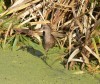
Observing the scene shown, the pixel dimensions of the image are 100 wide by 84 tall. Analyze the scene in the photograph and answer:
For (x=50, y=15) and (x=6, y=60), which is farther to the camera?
(x=50, y=15)

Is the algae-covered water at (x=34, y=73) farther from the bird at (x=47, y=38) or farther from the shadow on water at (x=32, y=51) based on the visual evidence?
the bird at (x=47, y=38)

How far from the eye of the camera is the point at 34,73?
2156 millimetres

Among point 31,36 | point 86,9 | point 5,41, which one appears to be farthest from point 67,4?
point 5,41

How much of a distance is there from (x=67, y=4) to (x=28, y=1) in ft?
0.97

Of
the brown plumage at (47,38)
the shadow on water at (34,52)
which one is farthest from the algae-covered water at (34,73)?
the brown plumage at (47,38)

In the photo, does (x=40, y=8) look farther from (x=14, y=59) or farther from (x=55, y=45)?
(x=14, y=59)

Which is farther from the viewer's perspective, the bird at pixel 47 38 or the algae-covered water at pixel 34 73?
the bird at pixel 47 38

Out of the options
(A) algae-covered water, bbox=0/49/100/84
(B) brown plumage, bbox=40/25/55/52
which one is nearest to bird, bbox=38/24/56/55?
(B) brown plumage, bbox=40/25/55/52

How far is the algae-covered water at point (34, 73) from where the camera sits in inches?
81.4

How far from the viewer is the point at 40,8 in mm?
2711

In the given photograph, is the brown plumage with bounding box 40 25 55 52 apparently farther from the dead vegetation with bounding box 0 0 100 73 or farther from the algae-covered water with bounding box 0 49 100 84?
the algae-covered water with bounding box 0 49 100 84

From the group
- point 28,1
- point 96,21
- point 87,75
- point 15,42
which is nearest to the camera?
point 87,75

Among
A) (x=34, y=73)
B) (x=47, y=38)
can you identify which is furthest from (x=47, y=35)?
(x=34, y=73)

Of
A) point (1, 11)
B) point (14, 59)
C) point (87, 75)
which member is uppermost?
point (1, 11)
